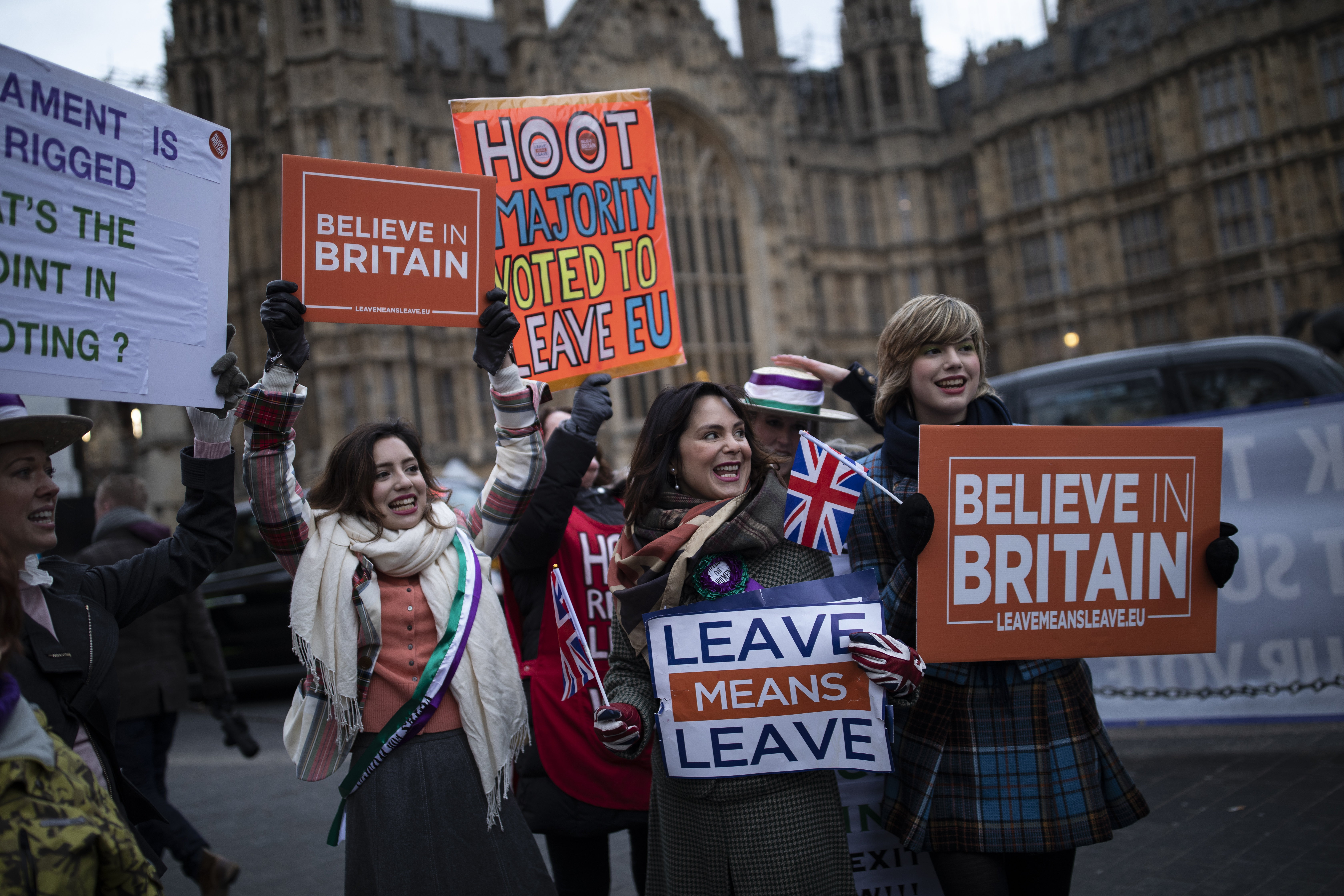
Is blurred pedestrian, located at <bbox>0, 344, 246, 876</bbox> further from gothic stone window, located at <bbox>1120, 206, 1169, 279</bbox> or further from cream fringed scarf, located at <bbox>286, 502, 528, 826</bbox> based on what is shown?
gothic stone window, located at <bbox>1120, 206, 1169, 279</bbox>

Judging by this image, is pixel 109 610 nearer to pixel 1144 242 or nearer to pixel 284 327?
pixel 284 327

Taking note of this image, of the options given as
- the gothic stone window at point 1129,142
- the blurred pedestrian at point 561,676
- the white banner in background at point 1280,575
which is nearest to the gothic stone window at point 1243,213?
the gothic stone window at point 1129,142

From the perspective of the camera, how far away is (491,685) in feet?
9.01

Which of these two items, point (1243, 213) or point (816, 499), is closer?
point (816, 499)

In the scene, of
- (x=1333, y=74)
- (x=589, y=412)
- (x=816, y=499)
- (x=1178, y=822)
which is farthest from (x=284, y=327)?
(x=1333, y=74)

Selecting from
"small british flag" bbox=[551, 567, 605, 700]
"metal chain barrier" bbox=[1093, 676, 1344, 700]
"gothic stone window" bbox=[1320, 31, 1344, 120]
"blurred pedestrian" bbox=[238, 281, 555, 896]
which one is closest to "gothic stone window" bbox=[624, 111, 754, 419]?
"gothic stone window" bbox=[1320, 31, 1344, 120]

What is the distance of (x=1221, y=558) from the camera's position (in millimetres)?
2654

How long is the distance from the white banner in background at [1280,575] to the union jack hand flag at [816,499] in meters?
3.40

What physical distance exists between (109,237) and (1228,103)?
33828mm

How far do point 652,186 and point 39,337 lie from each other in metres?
2.51

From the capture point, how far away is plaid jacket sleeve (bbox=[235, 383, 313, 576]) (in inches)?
104

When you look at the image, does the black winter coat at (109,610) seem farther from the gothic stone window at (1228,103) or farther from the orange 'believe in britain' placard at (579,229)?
the gothic stone window at (1228,103)

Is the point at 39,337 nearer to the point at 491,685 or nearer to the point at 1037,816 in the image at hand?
the point at 491,685

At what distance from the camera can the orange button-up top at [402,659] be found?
8.80 ft
